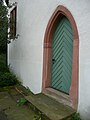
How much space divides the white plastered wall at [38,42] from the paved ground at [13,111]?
3.23 feet

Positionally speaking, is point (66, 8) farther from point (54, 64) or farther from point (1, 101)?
point (1, 101)

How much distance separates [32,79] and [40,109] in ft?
8.48

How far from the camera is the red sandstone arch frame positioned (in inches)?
187

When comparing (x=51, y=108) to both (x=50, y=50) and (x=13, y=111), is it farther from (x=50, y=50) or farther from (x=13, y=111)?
(x=50, y=50)

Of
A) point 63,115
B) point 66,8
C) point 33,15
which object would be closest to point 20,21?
point 33,15

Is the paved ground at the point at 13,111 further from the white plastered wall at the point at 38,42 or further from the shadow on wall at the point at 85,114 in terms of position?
the shadow on wall at the point at 85,114

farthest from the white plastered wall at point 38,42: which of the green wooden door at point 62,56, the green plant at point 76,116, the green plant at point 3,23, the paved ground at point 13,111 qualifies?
the paved ground at point 13,111

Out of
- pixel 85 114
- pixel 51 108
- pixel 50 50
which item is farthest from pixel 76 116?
pixel 50 50

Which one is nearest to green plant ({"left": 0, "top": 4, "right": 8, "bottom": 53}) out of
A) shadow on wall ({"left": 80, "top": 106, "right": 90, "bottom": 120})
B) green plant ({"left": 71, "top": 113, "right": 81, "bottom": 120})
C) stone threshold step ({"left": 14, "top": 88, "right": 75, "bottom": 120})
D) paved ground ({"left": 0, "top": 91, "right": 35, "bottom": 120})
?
paved ground ({"left": 0, "top": 91, "right": 35, "bottom": 120})

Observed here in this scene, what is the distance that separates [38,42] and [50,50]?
0.66 meters

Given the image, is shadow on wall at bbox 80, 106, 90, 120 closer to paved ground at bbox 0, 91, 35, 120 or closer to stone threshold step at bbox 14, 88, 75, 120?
stone threshold step at bbox 14, 88, 75, 120

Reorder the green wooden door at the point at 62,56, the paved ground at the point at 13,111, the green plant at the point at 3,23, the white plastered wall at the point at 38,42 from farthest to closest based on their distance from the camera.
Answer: the green plant at the point at 3,23
the green wooden door at the point at 62,56
the paved ground at the point at 13,111
the white plastered wall at the point at 38,42

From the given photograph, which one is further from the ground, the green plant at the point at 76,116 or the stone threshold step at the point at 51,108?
the stone threshold step at the point at 51,108

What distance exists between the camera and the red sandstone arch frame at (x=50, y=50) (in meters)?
4.75
